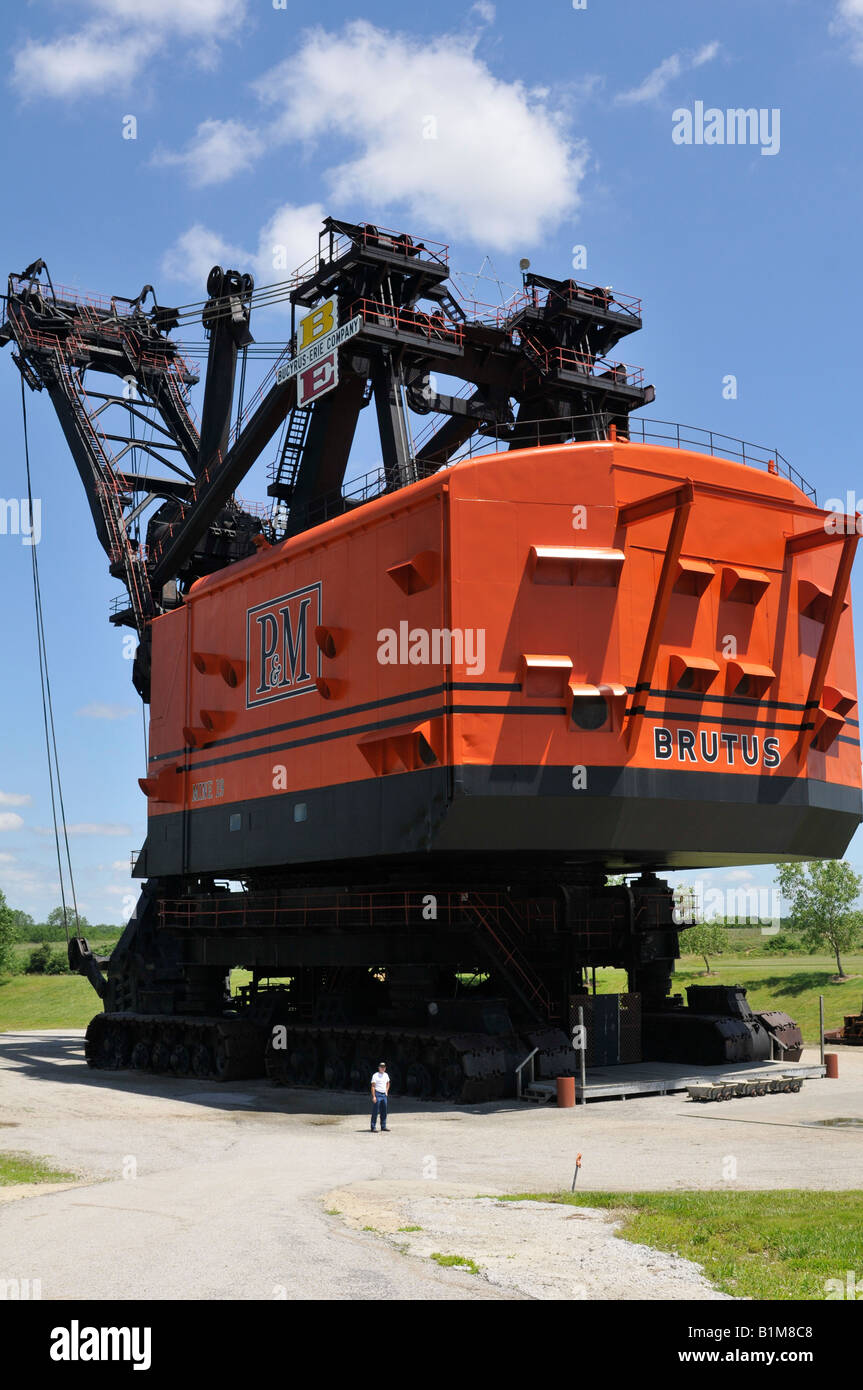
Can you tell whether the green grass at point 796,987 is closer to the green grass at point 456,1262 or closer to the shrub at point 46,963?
the green grass at point 456,1262

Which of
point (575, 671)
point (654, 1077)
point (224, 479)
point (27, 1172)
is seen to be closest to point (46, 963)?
point (224, 479)

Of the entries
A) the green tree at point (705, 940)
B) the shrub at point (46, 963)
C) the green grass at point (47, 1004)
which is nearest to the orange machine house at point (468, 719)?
the green grass at point (47, 1004)

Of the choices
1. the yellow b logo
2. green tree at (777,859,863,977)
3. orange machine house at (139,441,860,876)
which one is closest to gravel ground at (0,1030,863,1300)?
orange machine house at (139,441,860,876)

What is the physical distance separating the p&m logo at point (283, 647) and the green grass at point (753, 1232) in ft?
51.6

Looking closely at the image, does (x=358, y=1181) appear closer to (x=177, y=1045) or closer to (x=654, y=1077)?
(x=654, y=1077)

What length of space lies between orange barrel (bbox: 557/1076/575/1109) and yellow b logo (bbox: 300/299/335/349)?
18.4 meters

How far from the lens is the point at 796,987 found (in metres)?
55.5

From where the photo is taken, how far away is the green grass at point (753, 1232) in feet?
33.3

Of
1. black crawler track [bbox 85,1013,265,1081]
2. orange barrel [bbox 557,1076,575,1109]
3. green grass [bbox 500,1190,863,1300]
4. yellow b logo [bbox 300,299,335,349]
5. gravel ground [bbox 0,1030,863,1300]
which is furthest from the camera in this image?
yellow b logo [bbox 300,299,335,349]

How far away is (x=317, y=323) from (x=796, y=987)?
37.2 meters

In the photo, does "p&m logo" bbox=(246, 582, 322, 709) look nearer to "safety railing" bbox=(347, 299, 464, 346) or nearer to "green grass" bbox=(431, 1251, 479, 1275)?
"safety railing" bbox=(347, 299, 464, 346)

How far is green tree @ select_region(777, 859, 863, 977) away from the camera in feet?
202
